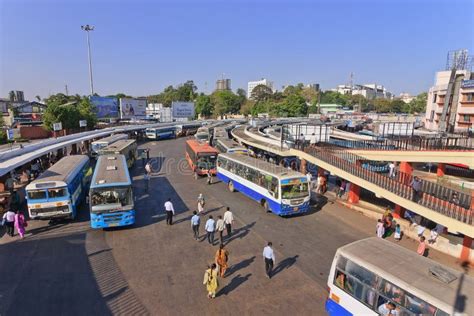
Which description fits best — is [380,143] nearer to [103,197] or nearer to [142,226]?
[142,226]

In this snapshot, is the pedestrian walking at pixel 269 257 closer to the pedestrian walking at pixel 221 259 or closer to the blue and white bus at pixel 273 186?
the pedestrian walking at pixel 221 259

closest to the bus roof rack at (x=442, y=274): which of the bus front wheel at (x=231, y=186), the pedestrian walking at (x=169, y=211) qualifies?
the pedestrian walking at (x=169, y=211)

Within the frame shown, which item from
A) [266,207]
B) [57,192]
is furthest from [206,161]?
[57,192]

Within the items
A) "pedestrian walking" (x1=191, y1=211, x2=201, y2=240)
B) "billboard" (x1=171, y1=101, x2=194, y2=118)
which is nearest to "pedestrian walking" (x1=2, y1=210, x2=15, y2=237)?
"pedestrian walking" (x1=191, y1=211, x2=201, y2=240)

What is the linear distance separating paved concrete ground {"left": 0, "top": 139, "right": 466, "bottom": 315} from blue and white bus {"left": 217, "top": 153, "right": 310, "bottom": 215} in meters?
0.85

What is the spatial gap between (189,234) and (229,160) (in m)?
9.67

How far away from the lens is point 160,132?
2306 inches

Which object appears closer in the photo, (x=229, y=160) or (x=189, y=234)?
(x=189, y=234)

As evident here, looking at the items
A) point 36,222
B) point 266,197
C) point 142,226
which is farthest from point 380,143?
point 36,222

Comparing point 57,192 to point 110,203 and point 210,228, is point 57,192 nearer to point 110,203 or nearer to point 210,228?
point 110,203

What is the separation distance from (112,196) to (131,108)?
224 ft

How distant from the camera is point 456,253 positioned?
532 inches

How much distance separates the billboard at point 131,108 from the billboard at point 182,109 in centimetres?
849

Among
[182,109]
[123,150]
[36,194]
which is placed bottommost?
[36,194]
